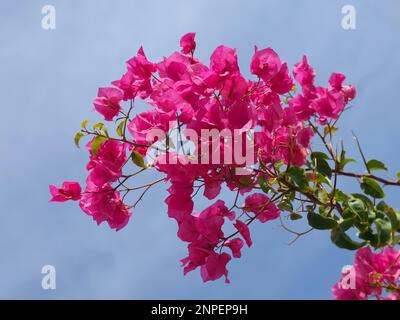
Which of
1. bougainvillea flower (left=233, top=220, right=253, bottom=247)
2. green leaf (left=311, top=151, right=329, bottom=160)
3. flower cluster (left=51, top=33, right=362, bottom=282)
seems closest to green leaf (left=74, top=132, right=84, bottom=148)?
flower cluster (left=51, top=33, right=362, bottom=282)

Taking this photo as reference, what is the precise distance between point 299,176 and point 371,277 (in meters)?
0.34

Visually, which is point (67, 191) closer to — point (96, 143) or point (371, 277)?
point (96, 143)

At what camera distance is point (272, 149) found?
1318mm

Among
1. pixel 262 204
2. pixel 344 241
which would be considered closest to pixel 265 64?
pixel 262 204

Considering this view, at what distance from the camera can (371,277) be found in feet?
4.35

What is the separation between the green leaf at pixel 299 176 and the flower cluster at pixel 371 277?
247 millimetres

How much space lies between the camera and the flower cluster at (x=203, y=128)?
124 centimetres

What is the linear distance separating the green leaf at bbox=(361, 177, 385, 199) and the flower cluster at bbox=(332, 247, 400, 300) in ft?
0.48

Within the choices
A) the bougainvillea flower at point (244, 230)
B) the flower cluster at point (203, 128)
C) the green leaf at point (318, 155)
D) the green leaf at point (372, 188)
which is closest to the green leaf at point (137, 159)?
the flower cluster at point (203, 128)

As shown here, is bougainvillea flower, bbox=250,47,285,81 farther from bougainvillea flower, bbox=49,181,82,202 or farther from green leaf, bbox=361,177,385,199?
bougainvillea flower, bbox=49,181,82,202

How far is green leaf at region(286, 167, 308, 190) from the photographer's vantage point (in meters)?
1.26

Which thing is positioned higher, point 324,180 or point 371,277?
point 324,180

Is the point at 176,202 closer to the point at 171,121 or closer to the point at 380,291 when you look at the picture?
the point at 171,121
